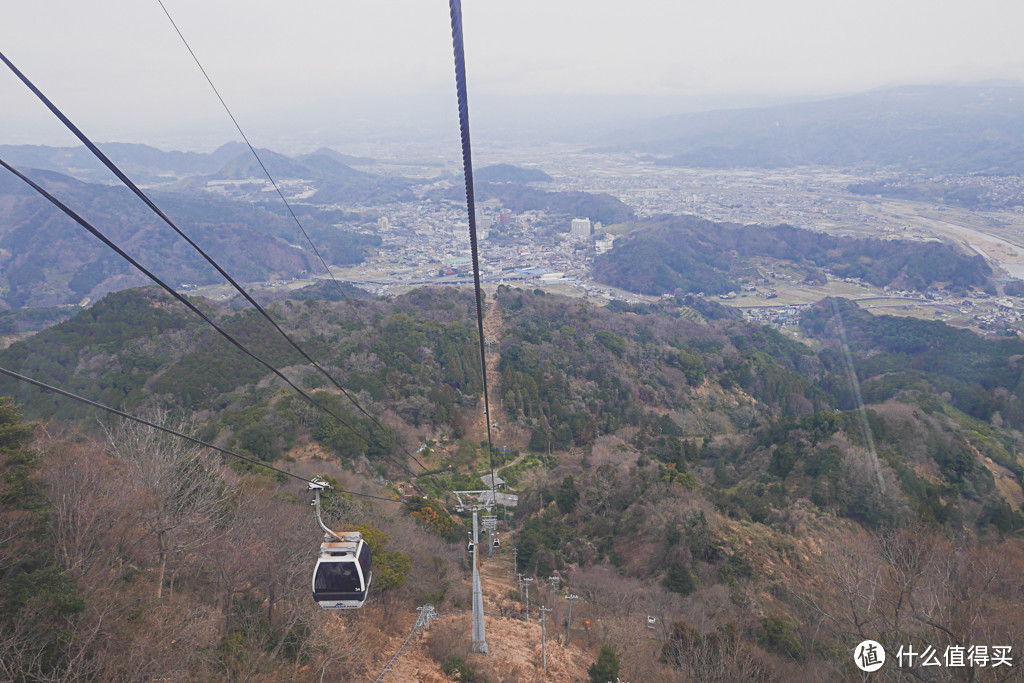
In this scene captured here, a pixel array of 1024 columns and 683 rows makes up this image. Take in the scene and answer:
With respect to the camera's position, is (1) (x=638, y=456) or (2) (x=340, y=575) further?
(1) (x=638, y=456)

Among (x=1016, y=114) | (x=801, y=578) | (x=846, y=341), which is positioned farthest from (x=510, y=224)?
(x=1016, y=114)

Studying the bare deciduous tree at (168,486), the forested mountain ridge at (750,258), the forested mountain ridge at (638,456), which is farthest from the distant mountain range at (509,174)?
the bare deciduous tree at (168,486)

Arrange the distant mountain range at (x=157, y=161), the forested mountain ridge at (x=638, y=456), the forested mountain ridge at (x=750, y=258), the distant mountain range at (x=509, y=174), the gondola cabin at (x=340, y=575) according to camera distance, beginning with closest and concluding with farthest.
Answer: the gondola cabin at (x=340, y=575) → the forested mountain ridge at (x=638, y=456) → the forested mountain ridge at (x=750, y=258) → the distant mountain range at (x=157, y=161) → the distant mountain range at (x=509, y=174)

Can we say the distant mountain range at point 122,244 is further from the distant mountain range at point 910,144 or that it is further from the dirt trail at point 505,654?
the distant mountain range at point 910,144

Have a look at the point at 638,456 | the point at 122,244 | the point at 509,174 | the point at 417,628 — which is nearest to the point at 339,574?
the point at 417,628

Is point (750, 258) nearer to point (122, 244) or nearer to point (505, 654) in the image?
point (505, 654)

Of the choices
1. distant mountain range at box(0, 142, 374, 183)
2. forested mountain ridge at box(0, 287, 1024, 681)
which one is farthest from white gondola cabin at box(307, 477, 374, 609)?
Answer: distant mountain range at box(0, 142, 374, 183)

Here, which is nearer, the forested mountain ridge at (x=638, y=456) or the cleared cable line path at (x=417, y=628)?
the cleared cable line path at (x=417, y=628)
